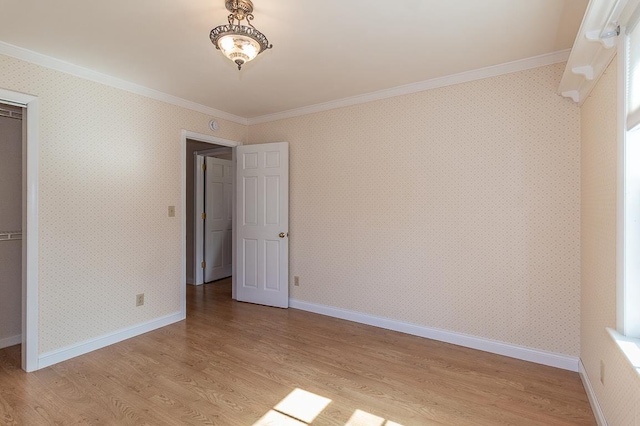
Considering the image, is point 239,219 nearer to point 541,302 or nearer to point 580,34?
point 541,302

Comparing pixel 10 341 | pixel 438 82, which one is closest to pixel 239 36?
pixel 438 82

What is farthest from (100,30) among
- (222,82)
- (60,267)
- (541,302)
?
(541,302)

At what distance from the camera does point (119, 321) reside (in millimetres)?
3150

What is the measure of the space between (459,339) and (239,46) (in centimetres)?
300

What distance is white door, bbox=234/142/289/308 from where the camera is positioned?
13.6 ft

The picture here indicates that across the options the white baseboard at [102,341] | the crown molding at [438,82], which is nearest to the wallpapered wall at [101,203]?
the white baseboard at [102,341]

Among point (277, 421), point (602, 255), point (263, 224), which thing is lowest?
point (277, 421)

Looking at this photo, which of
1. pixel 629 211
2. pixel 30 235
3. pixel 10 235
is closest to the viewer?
pixel 629 211

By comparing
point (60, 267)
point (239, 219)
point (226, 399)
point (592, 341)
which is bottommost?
point (226, 399)

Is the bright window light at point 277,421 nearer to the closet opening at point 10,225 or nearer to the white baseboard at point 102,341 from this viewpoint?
the white baseboard at point 102,341

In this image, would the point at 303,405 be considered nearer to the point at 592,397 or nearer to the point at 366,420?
the point at 366,420

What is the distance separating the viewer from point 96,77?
2.95m

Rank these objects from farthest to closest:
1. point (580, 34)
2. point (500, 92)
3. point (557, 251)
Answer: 1. point (500, 92)
2. point (557, 251)
3. point (580, 34)

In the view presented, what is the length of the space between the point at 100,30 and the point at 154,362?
2527 mm
